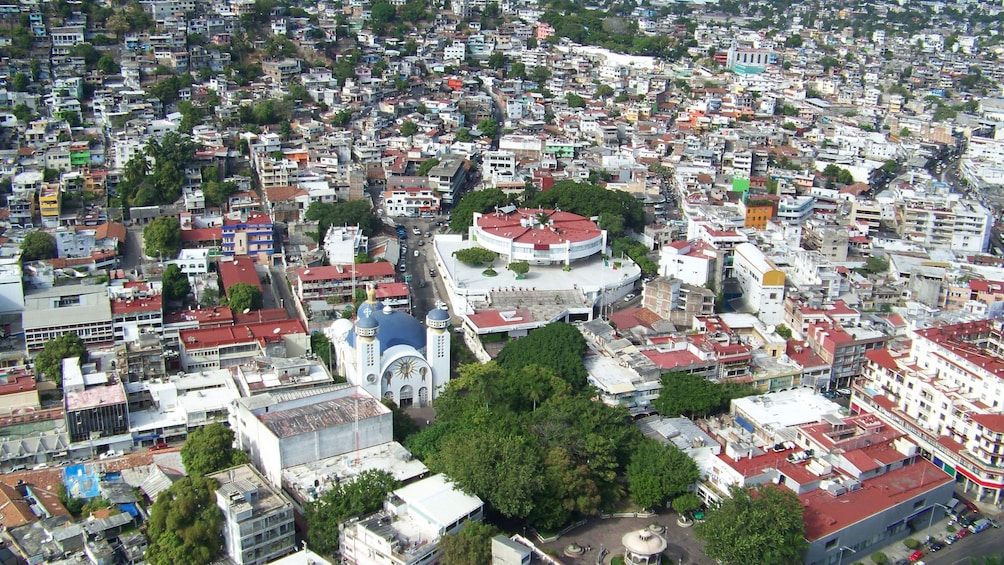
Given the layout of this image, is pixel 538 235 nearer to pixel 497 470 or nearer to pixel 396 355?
pixel 396 355

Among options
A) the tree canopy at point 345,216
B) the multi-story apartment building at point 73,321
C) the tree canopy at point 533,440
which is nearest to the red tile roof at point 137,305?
the multi-story apartment building at point 73,321

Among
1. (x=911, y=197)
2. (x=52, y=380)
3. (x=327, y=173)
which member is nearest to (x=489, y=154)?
(x=327, y=173)

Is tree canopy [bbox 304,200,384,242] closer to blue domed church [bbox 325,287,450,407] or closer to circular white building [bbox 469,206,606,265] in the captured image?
circular white building [bbox 469,206,606,265]

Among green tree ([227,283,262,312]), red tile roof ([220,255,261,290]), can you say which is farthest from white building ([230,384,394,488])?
red tile roof ([220,255,261,290])

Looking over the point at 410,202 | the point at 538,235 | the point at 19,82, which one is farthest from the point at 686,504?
the point at 19,82

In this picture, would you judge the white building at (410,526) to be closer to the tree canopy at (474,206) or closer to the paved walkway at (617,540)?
the paved walkway at (617,540)
